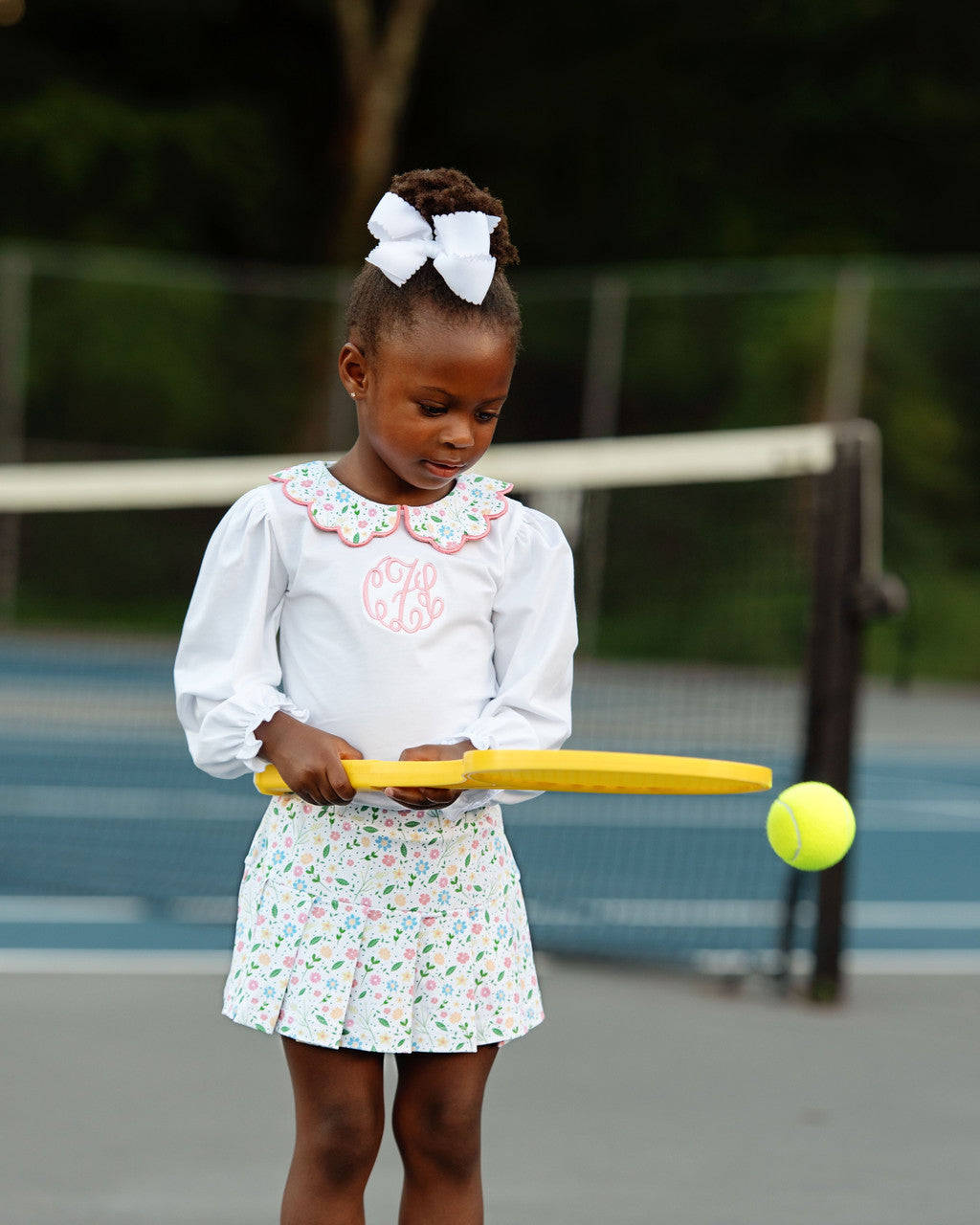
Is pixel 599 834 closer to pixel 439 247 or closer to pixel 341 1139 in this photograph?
pixel 341 1139

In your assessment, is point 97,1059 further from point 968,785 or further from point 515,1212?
point 968,785

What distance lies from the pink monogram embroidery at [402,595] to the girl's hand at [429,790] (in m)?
0.16

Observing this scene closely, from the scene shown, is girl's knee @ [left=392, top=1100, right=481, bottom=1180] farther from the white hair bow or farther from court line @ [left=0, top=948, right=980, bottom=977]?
court line @ [left=0, top=948, right=980, bottom=977]

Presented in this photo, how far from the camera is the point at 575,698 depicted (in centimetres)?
1095

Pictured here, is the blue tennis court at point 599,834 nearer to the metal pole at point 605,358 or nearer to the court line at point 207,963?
the court line at point 207,963

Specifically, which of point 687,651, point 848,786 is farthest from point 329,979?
point 687,651

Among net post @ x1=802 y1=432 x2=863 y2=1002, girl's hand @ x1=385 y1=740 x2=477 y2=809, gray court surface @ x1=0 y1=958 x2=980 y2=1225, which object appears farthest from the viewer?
net post @ x1=802 y1=432 x2=863 y2=1002

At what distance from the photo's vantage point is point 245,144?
19422 mm

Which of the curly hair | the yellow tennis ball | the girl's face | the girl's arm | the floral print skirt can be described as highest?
the curly hair

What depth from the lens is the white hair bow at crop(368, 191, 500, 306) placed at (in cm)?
239

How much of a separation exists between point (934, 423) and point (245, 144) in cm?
852

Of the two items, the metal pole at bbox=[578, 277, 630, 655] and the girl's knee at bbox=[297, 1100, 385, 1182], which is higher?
the metal pole at bbox=[578, 277, 630, 655]

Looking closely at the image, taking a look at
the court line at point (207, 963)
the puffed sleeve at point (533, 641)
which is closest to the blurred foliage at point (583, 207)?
the court line at point (207, 963)

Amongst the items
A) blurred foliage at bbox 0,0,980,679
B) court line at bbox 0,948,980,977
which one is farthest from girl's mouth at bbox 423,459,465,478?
blurred foliage at bbox 0,0,980,679
